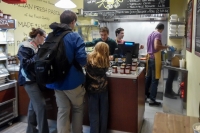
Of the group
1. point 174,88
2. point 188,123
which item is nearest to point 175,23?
point 174,88

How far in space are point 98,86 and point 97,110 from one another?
1.09 ft

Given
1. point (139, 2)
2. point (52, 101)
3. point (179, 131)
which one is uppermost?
point (139, 2)

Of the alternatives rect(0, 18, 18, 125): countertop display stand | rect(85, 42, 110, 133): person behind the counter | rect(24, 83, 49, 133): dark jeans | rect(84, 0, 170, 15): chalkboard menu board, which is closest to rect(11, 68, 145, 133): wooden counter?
rect(85, 42, 110, 133): person behind the counter

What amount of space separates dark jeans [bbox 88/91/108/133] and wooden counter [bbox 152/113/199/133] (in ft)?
3.56

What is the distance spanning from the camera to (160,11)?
384 centimetres

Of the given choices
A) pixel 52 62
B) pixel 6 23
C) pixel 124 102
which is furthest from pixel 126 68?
pixel 6 23

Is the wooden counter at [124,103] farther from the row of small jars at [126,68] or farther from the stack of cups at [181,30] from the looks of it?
the stack of cups at [181,30]

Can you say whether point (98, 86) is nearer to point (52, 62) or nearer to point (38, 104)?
point (52, 62)

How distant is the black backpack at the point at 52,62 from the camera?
208 centimetres

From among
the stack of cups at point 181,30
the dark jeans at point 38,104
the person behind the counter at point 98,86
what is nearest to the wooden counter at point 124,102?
the person behind the counter at point 98,86

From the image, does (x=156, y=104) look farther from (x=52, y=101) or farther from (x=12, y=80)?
(x=12, y=80)

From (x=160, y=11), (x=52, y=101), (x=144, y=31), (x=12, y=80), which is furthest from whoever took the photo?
(x=144, y=31)

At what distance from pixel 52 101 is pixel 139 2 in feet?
8.14

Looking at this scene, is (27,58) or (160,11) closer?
Result: (27,58)
